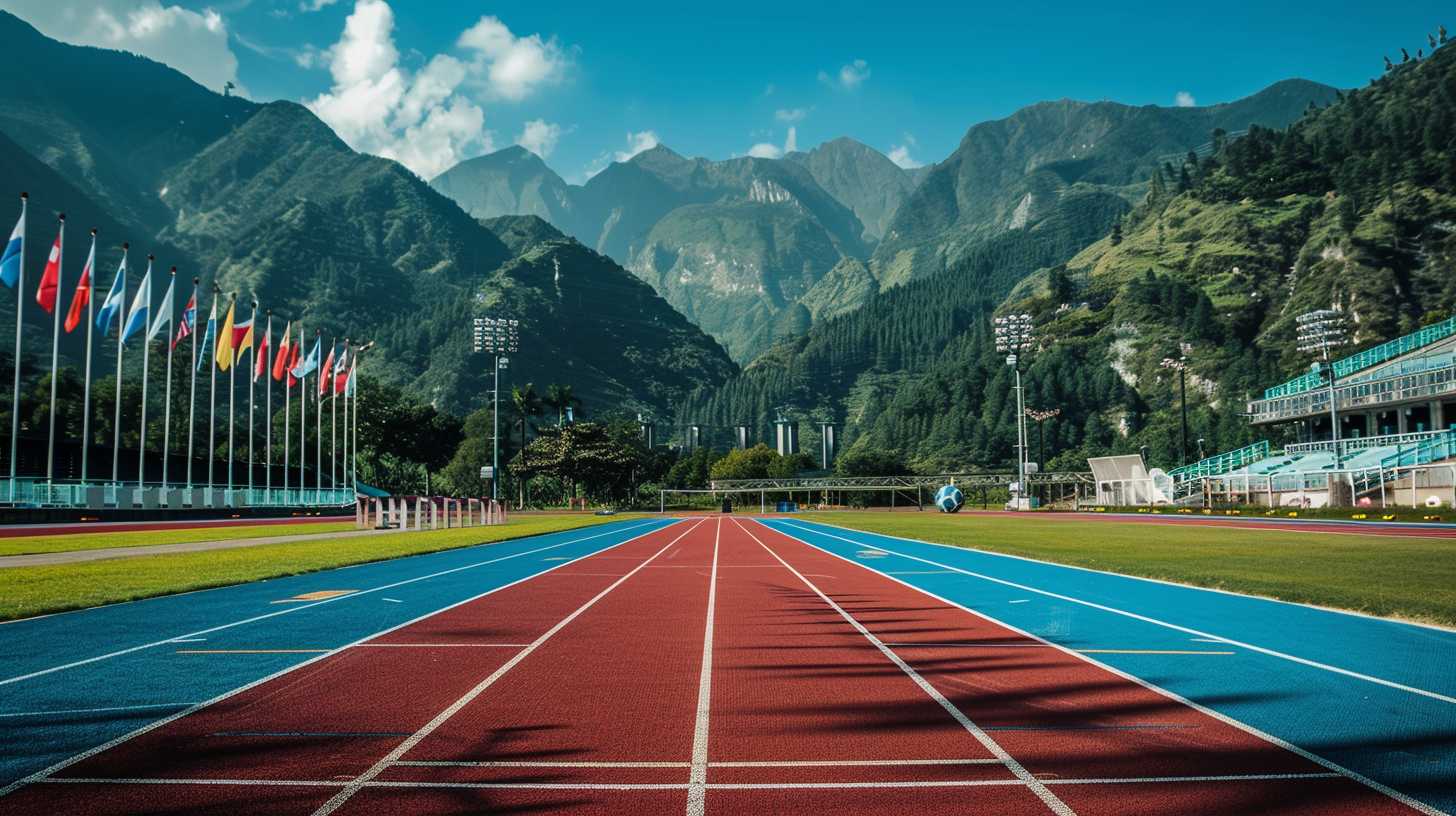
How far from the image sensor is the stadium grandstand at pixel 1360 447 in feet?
156

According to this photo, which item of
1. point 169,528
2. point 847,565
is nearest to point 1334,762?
point 847,565

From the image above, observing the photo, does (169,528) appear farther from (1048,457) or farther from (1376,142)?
(1376,142)

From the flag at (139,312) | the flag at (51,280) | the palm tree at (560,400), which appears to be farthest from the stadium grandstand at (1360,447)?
the palm tree at (560,400)

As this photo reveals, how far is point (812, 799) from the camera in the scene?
5.03 m

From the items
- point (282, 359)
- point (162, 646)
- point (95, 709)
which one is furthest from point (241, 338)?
point (95, 709)

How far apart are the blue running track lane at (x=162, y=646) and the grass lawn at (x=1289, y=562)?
12.6 meters

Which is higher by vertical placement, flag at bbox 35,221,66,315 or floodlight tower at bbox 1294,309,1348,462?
floodlight tower at bbox 1294,309,1348,462

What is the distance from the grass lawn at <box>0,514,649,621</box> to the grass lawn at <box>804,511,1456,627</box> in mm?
16643

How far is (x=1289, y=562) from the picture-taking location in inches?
750

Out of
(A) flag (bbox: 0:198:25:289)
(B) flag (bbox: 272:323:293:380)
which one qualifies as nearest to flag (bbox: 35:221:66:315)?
(A) flag (bbox: 0:198:25:289)

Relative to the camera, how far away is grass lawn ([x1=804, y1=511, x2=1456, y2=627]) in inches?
499

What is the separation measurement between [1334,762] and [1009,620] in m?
6.18

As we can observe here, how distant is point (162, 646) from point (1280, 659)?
11467mm

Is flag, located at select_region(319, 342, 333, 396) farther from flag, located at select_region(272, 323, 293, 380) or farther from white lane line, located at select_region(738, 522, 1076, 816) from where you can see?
white lane line, located at select_region(738, 522, 1076, 816)
